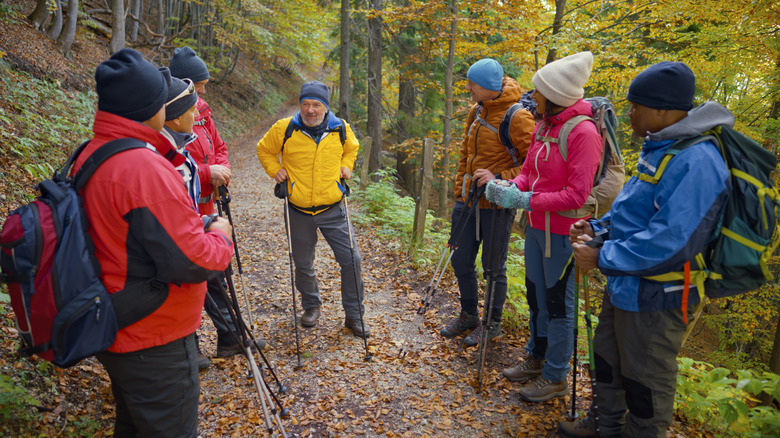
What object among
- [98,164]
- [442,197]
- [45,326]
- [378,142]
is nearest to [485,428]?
[45,326]

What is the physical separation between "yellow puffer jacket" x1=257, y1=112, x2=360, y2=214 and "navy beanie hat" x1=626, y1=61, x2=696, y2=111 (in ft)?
9.78

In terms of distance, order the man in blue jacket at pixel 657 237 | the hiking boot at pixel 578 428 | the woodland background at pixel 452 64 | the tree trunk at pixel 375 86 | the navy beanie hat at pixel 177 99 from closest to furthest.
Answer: the man in blue jacket at pixel 657 237
the navy beanie hat at pixel 177 99
the hiking boot at pixel 578 428
the woodland background at pixel 452 64
the tree trunk at pixel 375 86

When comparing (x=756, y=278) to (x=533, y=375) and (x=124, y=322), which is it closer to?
(x=533, y=375)

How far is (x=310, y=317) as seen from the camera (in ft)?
16.4

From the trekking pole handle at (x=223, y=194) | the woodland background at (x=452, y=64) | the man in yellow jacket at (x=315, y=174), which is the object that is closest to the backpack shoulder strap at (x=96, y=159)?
the woodland background at (x=452, y=64)

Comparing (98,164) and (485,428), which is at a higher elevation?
(98,164)

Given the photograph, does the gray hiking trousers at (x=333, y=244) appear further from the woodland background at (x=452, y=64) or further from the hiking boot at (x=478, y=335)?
the woodland background at (x=452, y=64)

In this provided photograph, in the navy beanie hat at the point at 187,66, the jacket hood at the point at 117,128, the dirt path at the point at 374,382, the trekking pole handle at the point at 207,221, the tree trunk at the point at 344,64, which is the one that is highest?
the tree trunk at the point at 344,64

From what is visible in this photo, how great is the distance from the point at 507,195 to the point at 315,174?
2.08 meters

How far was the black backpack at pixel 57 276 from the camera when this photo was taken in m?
1.71

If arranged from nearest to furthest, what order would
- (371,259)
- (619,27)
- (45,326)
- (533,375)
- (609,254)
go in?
(45,326), (609,254), (533,375), (371,259), (619,27)

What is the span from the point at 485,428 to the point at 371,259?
4383 mm

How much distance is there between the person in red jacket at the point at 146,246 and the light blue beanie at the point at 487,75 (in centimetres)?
275

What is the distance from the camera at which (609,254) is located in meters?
2.37
